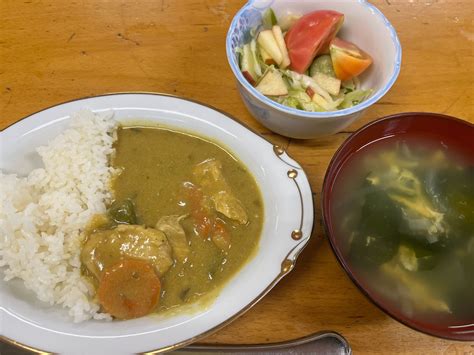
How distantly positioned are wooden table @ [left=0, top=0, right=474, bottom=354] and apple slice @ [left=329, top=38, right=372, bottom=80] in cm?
26

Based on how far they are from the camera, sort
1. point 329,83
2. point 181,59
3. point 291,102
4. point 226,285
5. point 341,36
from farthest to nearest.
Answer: point 181,59 < point 341,36 < point 329,83 < point 291,102 < point 226,285

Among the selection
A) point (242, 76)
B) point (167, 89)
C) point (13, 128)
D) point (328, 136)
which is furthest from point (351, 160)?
point (13, 128)

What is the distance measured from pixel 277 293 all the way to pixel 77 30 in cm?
175

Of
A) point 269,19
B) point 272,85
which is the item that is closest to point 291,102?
point 272,85

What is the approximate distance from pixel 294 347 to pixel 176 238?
611mm

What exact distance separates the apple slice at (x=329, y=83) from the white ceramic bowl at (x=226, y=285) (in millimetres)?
401

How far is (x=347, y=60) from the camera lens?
203 cm

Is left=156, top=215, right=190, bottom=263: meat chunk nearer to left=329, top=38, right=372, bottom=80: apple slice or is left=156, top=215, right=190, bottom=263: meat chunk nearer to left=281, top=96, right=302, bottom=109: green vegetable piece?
left=281, top=96, right=302, bottom=109: green vegetable piece

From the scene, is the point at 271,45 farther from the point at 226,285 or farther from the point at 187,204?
the point at 226,285

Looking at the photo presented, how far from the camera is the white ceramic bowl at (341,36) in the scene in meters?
1.83

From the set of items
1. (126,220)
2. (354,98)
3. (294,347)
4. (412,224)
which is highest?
(354,98)

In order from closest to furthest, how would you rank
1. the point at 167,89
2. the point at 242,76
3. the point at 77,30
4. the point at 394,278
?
the point at 394,278 < the point at 242,76 < the point at 167,89 < the point at 77,30

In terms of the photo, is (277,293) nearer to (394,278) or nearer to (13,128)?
(394,278)

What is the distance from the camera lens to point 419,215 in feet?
5.49
